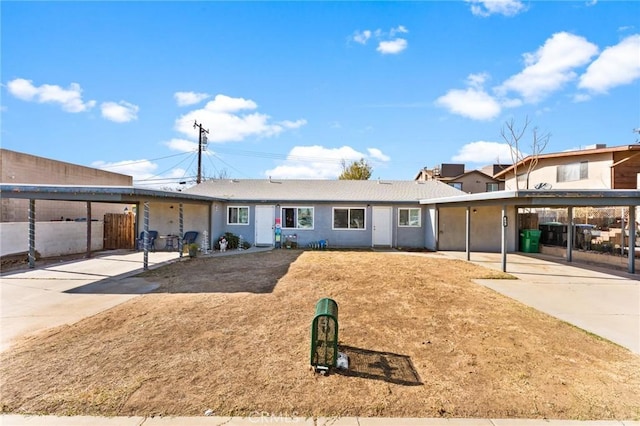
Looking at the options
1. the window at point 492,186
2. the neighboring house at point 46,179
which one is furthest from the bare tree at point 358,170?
the neighboring house at point 46,179

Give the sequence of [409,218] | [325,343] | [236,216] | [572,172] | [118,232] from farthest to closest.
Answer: [572,172] < [409,218] < [236,216] < [118,232] < [325,343]

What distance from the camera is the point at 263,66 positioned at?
12.6m

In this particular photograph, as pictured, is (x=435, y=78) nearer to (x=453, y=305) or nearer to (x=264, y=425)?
(x=453, y=305)

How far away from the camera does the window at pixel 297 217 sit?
50.9 ft

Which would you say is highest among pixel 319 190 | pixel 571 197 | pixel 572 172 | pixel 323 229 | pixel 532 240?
pixel 572 172

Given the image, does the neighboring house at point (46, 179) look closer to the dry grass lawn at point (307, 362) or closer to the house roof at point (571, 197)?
the dry grass lawn at point (307, 362)

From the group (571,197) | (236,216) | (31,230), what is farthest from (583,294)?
(31,230)

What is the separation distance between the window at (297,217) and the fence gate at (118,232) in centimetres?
788

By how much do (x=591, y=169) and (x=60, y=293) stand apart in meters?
26.6

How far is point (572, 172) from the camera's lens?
65.4 ft

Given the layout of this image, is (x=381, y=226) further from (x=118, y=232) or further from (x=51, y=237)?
(x=51, y=237)

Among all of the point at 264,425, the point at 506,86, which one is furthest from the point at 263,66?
the point at 506,86

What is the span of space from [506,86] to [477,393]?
1998cm

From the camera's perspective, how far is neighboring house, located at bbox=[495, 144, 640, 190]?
56.7ft
